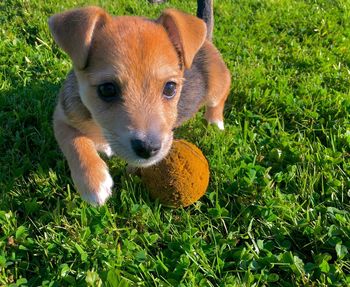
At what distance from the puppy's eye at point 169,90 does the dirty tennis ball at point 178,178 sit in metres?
0.37

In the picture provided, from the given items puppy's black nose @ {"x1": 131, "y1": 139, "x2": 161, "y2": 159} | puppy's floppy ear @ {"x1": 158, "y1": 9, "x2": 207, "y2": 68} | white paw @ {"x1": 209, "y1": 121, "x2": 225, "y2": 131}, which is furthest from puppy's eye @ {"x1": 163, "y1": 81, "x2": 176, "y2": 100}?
white paw @ {"x1": 209, "y1": 121, "x2": 225, "y2": 131}

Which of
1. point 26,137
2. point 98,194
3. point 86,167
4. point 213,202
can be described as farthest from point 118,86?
point 26,137

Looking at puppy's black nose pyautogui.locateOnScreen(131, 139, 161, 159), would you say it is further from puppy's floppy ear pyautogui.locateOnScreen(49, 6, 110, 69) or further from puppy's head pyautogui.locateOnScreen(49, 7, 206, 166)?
puppy's floppy ear pyautogui.locateOnScreen(49, 6, 110, 69)

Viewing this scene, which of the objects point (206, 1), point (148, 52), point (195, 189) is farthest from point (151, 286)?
point (206, 1)

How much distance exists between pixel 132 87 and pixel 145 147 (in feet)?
1.46

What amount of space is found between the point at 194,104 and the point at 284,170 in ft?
3.41

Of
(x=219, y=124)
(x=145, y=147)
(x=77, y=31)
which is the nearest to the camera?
(x=145, y=147)

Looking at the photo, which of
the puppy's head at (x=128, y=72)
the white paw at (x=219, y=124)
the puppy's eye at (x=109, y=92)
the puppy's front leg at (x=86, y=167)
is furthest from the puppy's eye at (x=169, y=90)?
the white paw at (x=219, y=124)

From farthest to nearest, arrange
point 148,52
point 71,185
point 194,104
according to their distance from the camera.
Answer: point 194,104
point 71,185
point 148,52

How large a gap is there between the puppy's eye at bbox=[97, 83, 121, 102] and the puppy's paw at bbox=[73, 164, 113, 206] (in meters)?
0.49

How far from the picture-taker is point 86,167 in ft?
10.3

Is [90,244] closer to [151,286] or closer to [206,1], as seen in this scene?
[151,286]

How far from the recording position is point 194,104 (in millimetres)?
4215

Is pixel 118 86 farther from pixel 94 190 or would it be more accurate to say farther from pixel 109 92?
pixel 94 190
